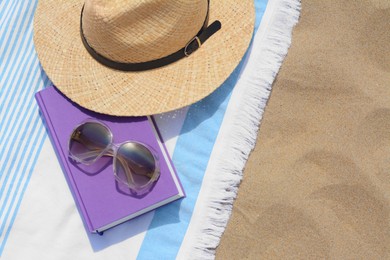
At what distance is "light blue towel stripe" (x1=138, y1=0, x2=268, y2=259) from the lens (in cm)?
117

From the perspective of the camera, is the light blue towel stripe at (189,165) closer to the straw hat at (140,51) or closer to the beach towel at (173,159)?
the beach towel at (173,159)

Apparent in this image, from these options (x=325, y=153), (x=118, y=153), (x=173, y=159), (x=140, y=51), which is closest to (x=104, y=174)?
(x=118, y=153)

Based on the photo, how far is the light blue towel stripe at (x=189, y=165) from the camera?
3.84ft

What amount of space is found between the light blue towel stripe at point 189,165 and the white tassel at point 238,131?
0.02 m

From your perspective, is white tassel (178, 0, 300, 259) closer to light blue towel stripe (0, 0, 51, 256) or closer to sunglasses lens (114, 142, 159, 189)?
sunglasses lens (114, 142, 159, 189)

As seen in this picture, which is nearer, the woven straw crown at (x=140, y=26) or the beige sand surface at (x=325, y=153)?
the woven straw crown at (x=140, y=26)

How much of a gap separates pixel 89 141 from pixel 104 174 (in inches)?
3.4

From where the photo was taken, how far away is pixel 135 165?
1.10 meters

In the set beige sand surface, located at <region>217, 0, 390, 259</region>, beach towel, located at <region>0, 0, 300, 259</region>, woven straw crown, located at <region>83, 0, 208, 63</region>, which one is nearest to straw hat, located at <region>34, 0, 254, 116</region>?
woven straw crown, located at <region>83, 0, 208, 63</region>

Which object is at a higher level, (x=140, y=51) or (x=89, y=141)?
(x=140, y=51)

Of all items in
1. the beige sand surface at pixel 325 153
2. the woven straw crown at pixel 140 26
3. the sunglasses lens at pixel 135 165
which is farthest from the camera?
the beige sand surface at pixel 325 153

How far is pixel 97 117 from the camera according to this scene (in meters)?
1.15

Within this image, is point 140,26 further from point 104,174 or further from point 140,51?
point 104,174

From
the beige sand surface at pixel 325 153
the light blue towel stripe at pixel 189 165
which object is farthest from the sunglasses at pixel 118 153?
the beige sand surface at pixel 325 153
